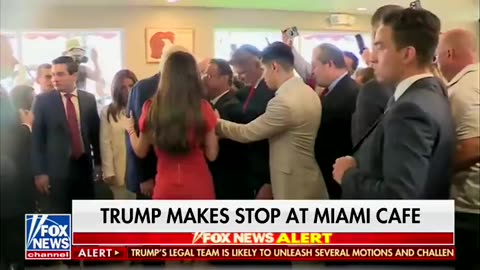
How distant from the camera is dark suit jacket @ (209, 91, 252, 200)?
→ 1.65m

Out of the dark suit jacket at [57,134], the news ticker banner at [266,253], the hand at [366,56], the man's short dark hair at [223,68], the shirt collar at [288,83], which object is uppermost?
the hand at [366,56]

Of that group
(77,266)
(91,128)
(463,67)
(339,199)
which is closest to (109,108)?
(91,128)

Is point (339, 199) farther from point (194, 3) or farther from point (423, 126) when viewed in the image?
point (194, 3)

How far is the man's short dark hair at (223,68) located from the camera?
1.62 metres

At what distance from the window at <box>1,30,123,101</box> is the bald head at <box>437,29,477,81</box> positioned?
96 cm

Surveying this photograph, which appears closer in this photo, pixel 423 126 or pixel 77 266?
pixel 423 126

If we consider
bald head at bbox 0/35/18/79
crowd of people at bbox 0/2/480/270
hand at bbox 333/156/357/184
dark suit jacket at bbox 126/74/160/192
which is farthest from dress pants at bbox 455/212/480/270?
bald head at bbox 0/35/18/79

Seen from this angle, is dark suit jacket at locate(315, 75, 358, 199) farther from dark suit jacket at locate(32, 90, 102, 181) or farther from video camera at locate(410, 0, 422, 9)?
dark suit jacket at locate(32, 90, 102, 181)

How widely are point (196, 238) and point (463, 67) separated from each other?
3.14 feet

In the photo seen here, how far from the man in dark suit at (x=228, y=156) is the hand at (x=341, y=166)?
27 centimetres

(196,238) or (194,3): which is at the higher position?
(194,3)

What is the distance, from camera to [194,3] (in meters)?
1.65

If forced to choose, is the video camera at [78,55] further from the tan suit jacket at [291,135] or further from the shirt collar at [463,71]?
the shirt collar at [463,71]

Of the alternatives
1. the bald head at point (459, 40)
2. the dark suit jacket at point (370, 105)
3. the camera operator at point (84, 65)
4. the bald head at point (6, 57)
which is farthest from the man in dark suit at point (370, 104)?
the bald head at point (6, 57)
